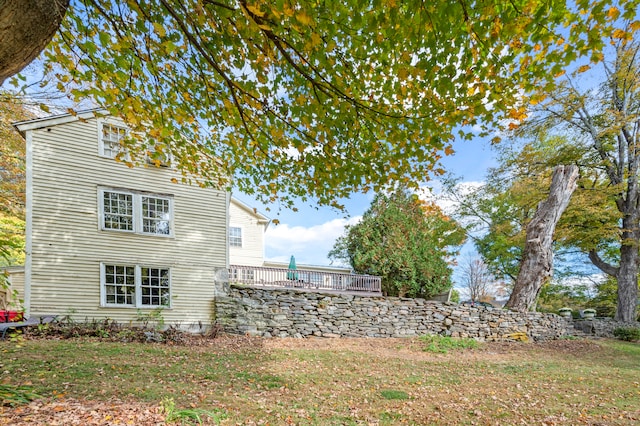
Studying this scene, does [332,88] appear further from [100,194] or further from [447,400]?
[100,194]

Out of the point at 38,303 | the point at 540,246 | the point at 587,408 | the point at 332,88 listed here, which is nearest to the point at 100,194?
the point at 38,303

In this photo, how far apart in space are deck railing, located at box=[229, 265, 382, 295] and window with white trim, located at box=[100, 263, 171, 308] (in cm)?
231

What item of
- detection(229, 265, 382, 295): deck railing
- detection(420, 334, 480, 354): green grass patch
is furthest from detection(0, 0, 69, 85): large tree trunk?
detection(420, 334, 480, 354): green grass patch

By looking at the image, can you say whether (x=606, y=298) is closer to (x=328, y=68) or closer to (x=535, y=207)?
(x=535, y=207)

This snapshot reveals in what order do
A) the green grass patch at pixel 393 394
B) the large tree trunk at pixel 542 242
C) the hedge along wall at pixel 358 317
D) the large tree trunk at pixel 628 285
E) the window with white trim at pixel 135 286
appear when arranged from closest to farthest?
the green grass patch at pixel 393 394
the window with white trim at pixel 135 286
the hedge along wall at pixel 358 317
the large tree trunk at pixel 542 242
the large tree trunk at pixel 628 285

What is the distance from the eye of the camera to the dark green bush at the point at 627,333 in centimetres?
1320

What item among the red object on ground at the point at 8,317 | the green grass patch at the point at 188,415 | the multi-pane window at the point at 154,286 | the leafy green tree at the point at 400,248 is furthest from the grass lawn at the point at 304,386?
the leafy green tree at the point at 400,248

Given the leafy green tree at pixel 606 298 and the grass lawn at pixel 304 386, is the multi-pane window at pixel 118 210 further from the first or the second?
the leafy green tree at pixel 606 298

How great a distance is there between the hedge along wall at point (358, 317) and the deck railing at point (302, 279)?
1320 millimetres

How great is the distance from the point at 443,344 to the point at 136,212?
10927 millimetres

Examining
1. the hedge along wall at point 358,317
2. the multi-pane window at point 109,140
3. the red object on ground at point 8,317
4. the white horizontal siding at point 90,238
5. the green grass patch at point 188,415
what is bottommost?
the hedge along wall at point 358,317

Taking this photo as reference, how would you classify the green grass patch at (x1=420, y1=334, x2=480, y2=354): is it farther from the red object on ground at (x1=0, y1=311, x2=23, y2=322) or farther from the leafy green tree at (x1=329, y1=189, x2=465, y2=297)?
the red object on ground at (x1=0, y1=311, x2=23, y2=322)

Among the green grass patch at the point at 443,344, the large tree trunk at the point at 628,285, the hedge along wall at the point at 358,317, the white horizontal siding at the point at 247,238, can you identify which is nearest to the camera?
the green grass patch at the point at 443,344

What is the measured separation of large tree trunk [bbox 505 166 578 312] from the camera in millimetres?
12125
